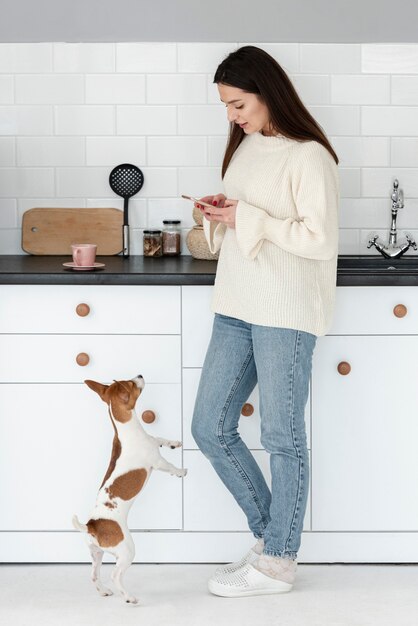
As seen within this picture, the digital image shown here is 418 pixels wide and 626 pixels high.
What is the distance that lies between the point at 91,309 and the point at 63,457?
1.56 ft

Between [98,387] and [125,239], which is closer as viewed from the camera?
[98,387]

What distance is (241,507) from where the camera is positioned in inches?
115

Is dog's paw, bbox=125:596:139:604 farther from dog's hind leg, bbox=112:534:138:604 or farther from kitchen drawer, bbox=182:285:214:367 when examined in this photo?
kitchen drawer, bbox=182:285:214:367

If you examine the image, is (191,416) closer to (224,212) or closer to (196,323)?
(196,323)

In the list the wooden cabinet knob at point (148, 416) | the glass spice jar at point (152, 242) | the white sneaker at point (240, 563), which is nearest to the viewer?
the white sneaker at point (240, 563)

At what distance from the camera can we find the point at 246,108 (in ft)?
8.73

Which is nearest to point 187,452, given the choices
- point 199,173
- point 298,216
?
point 298,216

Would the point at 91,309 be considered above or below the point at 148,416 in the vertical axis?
above

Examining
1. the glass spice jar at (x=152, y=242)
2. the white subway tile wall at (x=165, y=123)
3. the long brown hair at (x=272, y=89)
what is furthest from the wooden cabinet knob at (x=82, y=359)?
the long brown hair at (x=272, y=89)

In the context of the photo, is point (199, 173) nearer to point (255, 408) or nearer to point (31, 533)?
point (255, 408)

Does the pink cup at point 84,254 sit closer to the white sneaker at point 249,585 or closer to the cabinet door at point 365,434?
the cabinet door at point 365,434

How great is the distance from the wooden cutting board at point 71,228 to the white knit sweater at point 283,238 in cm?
97

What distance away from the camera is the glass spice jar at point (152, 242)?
359cm

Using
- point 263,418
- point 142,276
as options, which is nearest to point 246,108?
point 142,276
